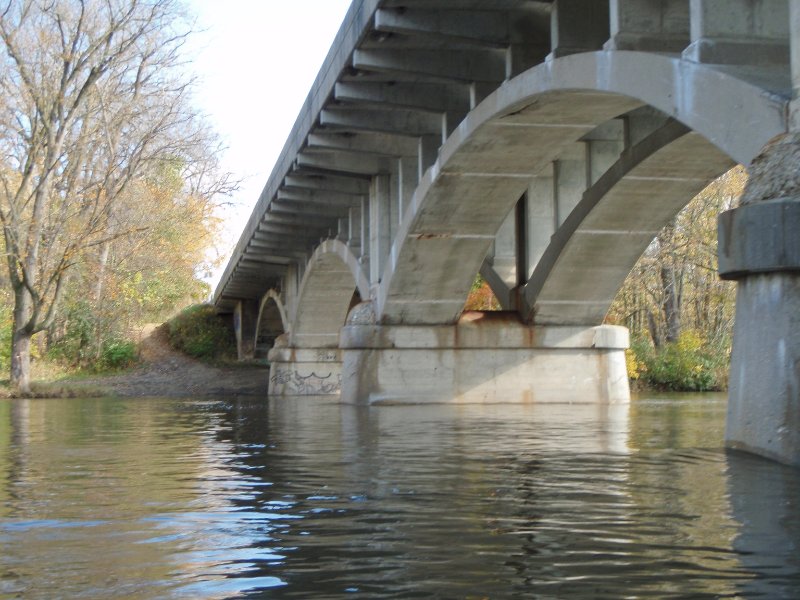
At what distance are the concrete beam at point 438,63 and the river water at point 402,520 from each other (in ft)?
19.6

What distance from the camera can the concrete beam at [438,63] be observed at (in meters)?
17.2

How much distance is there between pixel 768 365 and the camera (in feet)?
26.1

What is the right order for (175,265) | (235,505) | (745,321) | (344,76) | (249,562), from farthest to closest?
(175,265)
(344,76)
(745,321)
(235,505)
(249,562)

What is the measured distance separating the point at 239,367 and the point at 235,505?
47111mm

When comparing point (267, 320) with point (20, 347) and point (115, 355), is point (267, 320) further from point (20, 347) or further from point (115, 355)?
point (20, 347)

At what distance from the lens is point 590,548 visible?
5.85 meters

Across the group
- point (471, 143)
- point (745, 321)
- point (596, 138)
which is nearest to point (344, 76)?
point (471, 143)

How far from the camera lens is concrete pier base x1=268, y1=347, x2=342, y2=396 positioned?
4125cm

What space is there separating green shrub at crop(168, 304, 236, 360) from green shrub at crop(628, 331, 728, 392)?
1107 inches

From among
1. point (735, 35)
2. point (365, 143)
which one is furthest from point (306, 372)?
point (735, 35)

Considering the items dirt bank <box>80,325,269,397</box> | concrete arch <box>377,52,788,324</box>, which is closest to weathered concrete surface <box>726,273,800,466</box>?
concrete arch <box>377,52,788,324</box>

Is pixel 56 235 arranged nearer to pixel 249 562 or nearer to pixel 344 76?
pixel 344 76

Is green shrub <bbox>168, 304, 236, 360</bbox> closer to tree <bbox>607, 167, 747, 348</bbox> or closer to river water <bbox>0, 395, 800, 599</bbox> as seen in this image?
tree <bbox>607, 167, 747, 348</bbox>

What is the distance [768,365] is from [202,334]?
2186 inches
